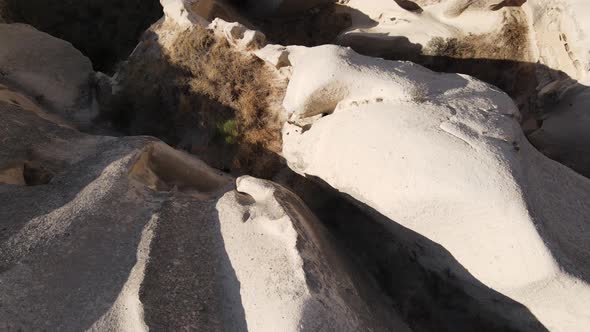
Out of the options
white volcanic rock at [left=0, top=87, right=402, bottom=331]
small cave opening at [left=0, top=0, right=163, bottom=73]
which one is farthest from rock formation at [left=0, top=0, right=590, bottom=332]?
small cave opening at [left=0, top=0, right=163, bottom=73]

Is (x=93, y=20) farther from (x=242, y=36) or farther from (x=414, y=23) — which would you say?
(x=414, y=23)

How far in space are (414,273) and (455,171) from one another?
96 centimetres

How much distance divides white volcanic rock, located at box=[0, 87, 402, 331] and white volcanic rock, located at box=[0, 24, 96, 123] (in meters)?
1.16

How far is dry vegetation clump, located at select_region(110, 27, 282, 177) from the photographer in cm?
389

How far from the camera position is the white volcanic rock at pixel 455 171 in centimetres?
232

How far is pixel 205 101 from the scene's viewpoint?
4.07 metres

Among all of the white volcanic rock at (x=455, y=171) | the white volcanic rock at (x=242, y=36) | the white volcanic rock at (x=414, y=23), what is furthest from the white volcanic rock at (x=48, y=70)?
the white volcanic rock at (x=414, y=23)

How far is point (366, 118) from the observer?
2979 millimetres

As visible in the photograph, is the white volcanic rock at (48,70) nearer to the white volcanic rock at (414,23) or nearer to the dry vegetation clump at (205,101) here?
the dry vegetation clump at (205,101)

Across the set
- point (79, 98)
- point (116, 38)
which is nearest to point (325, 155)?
point (79, 98)

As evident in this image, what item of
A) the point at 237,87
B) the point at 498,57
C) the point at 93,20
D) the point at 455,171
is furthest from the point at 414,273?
the point at 93,20

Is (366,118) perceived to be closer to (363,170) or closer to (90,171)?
(363,170)

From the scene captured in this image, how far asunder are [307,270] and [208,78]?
234 centimetres

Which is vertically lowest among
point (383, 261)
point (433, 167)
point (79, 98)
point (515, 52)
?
point (79, 98)
